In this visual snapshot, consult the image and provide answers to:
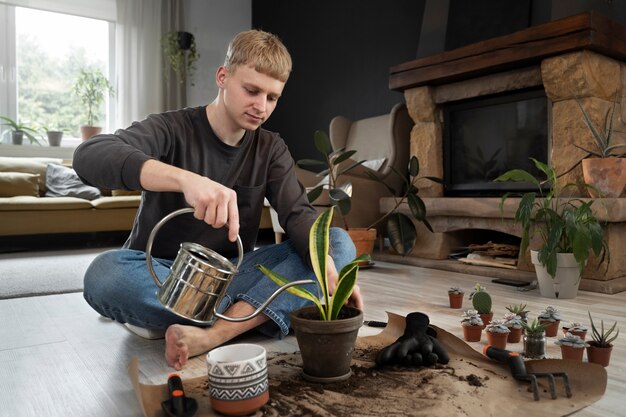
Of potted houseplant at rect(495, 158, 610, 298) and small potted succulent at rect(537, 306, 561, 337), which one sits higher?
potted houseplant at rect(495, 158, 610, 298)

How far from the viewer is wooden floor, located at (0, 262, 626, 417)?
1032mm

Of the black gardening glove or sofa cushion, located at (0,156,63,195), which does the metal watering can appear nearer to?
the black gardening glove

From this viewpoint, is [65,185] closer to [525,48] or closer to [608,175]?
[525,48]

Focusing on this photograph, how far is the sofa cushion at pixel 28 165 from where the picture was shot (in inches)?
165

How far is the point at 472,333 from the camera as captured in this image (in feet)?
4.79

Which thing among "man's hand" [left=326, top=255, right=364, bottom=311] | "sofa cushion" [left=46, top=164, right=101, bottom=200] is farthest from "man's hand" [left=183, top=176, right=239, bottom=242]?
"sofa cushion" [left=46, top=164, right=101, bottom=200]

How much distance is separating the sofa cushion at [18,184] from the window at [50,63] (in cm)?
79

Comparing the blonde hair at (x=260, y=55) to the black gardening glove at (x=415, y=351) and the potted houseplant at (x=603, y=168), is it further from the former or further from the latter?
the potted houseplant at (x=603, y=168)

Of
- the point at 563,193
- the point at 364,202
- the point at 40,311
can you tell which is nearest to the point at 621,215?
the point at 563,193

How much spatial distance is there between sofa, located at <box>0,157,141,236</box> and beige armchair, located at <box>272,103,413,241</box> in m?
1.33

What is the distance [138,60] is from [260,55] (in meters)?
4.39

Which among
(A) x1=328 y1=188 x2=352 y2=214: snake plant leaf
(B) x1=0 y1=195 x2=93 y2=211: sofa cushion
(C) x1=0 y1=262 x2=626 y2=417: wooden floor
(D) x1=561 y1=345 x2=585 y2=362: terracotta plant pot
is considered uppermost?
(A) x1=328 y1=188 x2=352 y2=214: snake plant leaf

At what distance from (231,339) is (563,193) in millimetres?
1909

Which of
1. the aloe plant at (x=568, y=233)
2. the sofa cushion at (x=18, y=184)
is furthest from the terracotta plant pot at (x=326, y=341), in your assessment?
the sofa cushion at (x=18, y=184)
